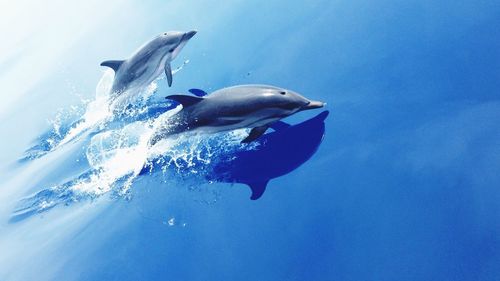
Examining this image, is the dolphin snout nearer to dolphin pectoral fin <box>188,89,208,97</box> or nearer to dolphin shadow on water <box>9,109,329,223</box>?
dolphin pectoral fin <box>188,89,208,97</box>

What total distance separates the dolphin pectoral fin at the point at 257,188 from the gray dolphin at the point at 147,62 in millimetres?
2586

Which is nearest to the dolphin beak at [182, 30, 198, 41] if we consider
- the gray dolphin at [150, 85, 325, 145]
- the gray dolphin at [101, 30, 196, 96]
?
the gray dolphin at [101, 30, 196, 96]

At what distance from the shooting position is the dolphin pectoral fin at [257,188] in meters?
3.75

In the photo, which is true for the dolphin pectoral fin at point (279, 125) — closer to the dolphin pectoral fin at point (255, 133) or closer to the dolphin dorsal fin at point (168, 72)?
the dolphin pectoral fin at point (255, 133)

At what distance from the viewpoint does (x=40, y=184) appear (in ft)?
17.1

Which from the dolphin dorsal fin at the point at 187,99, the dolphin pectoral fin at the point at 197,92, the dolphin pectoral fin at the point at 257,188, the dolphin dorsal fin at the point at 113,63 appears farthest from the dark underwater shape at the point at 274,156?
the dolphin dorsal fin at the point at 113,63

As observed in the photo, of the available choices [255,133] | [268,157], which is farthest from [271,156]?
[255,133]

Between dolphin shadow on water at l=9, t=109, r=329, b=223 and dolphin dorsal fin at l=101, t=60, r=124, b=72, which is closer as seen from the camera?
dolphin shadow on water at l=9, t=109, r=329, b=223

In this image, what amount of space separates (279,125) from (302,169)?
694mm

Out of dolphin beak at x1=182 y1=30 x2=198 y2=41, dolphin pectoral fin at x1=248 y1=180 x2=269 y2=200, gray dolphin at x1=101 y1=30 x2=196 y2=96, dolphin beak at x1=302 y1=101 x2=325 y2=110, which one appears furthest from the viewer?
dolphin beak at x1=182 y1=30 x2=198 y2=41

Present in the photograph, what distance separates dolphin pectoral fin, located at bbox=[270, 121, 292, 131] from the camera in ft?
14.1

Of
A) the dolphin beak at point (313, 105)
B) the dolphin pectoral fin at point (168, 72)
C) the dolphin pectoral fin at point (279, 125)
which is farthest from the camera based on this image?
the dolphin pectoral fin at point (168, 72)

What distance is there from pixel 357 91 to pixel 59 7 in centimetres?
828

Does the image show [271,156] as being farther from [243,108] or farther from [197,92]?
[197,92]
